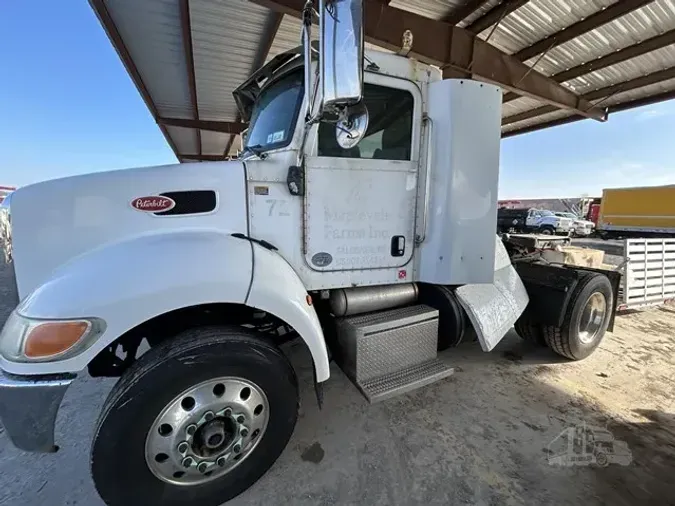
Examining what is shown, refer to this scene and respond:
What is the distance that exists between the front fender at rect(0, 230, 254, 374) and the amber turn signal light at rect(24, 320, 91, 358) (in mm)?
43

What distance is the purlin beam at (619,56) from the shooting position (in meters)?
4.99

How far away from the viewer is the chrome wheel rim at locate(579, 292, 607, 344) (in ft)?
11.7

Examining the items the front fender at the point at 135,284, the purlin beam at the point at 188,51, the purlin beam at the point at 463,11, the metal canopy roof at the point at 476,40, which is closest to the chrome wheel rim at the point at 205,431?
the front fender at the point at 135,284

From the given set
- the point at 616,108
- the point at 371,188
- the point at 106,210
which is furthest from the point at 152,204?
the point at 616,108

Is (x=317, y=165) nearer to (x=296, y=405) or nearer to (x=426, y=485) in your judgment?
(x=296, y=405)

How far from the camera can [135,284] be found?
5.12 feet

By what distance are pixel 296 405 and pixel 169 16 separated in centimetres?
648

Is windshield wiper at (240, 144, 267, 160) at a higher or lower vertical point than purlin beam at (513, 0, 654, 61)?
lower

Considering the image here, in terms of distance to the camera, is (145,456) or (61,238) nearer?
(145,456)

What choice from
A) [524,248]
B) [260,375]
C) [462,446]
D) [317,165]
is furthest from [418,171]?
[524,248]

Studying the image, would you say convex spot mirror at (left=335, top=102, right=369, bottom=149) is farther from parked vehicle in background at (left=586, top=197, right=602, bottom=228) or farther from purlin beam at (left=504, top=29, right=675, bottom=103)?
parked vehicle in background at (left=586, top=197, right=602, bottom=228)

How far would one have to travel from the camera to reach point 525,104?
8188mm

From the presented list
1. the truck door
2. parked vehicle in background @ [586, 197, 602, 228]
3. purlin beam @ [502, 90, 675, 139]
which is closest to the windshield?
the truck door

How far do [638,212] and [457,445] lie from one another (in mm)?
22437
